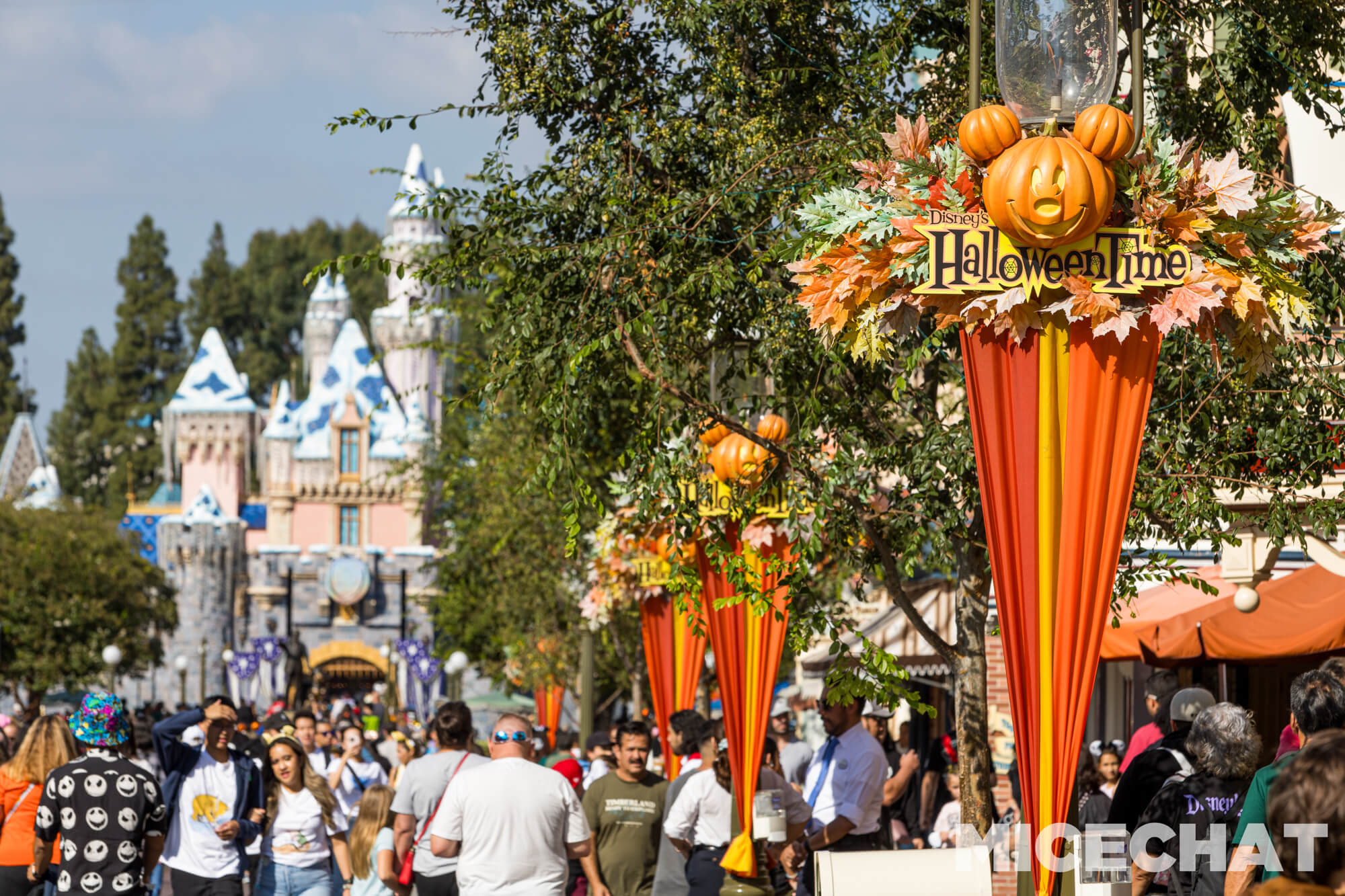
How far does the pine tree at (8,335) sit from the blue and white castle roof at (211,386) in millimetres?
14757

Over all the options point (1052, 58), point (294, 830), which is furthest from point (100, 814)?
point (1052, 58)

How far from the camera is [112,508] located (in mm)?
87688

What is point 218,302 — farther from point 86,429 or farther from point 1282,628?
point 1282,628

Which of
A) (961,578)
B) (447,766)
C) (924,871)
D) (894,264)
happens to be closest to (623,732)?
(447,766)

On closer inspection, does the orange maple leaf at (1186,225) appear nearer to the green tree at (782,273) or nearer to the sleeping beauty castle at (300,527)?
the green tree at (782,273)

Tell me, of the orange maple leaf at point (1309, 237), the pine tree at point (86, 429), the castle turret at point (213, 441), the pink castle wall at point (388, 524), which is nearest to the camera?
the orange maple leaf at point (1309, 237)

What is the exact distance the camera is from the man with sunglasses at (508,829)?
290 inches

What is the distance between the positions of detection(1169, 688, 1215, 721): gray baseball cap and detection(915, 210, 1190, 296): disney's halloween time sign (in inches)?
95.8

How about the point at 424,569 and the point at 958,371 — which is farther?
the point at 424,569

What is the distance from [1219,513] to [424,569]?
65.6 meters

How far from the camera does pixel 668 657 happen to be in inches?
568

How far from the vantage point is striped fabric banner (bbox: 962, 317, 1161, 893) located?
5340 mm

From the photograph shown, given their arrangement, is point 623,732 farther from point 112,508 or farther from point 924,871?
point 112,508

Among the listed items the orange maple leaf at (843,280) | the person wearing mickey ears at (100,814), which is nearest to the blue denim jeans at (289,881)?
the person wearing mickey ears at (100,814)
